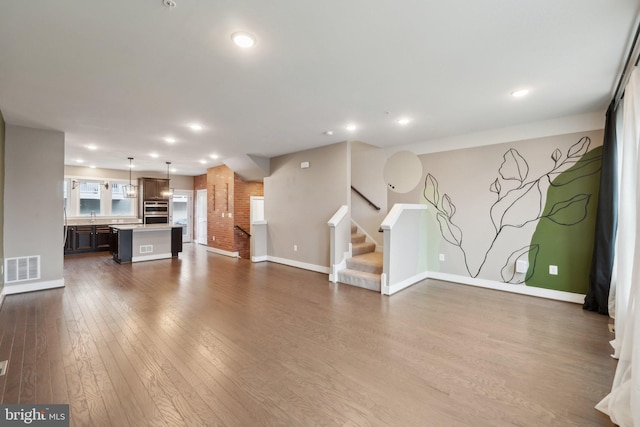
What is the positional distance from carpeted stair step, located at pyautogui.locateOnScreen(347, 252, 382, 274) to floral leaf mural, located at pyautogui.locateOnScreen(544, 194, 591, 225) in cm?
273

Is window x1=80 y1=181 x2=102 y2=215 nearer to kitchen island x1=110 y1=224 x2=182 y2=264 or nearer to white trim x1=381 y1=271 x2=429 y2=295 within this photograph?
kitchen island x1=110 y1=224 x2=182 y2=264

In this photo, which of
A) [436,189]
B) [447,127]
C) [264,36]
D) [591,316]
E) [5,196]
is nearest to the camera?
[264,36]

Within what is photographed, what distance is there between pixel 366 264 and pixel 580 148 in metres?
3.63

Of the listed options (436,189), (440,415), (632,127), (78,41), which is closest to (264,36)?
(78,41)

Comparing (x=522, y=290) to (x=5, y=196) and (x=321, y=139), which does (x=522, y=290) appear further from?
(x=5, y=196)

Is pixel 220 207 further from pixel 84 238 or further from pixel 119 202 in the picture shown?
pixel 84 238

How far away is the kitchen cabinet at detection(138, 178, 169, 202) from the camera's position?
935cm

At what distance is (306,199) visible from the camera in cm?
613

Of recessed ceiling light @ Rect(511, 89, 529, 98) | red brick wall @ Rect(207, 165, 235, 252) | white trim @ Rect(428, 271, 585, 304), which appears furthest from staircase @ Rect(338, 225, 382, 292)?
red brick wall @ Rect(207, 165, 235, 252)

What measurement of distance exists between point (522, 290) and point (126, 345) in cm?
542

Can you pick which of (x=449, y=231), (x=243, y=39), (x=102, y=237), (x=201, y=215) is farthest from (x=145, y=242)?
(x=449, y=231)

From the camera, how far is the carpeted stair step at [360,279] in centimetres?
453

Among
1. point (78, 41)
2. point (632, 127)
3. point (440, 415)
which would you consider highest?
point (78, 41)

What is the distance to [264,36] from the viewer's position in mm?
2098
